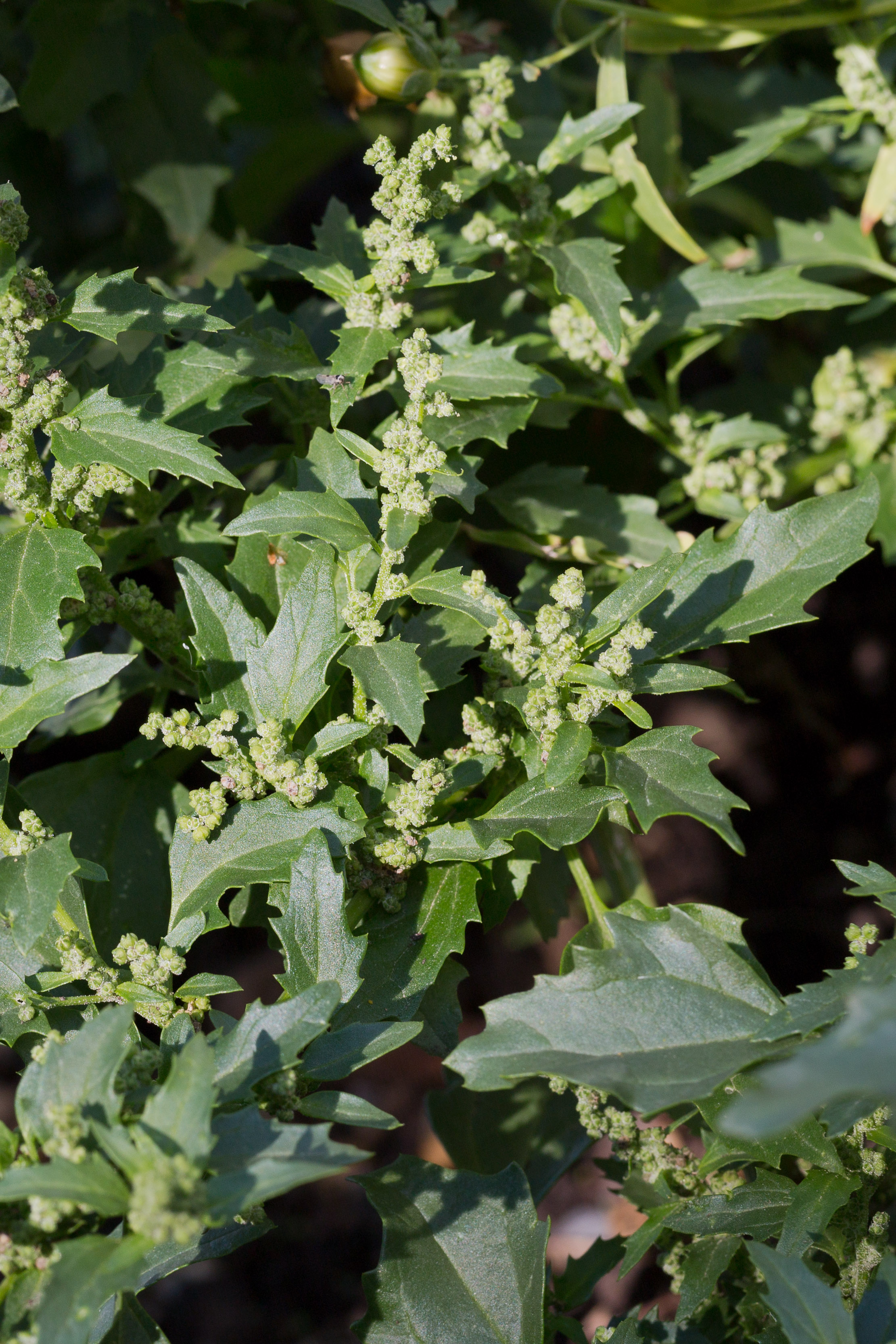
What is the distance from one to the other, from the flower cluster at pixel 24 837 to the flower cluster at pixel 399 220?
650 mm

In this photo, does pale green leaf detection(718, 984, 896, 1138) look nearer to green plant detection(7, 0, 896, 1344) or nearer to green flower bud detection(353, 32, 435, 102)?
green plant detection(7, 0, 896, 1344)

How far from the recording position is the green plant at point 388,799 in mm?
934

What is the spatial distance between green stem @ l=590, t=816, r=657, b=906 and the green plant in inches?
1.0

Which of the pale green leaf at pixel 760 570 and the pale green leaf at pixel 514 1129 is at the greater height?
the pale green leaf at pixel 760 570

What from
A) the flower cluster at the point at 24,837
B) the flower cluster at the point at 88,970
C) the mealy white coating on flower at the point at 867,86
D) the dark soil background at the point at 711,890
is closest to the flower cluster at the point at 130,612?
the flower cluster at the point at 24,837

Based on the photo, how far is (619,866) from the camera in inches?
65.9

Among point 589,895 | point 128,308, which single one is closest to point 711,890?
point 589,895

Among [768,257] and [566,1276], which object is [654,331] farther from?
[566,1276]

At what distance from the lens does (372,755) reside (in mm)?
1140

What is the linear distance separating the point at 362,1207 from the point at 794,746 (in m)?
1.51

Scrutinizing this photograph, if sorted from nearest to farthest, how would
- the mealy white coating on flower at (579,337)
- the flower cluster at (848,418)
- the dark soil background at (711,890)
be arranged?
the mealy white coating on flower at (579,337) → the flower cluster at (848,418) → the dark soil background at (711,890)

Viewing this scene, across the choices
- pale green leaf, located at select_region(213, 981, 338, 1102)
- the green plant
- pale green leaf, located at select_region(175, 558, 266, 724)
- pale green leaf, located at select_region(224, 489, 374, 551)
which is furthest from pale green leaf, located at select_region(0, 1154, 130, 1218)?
pale green leaf, located at select_region(224, 489, 374, 551)

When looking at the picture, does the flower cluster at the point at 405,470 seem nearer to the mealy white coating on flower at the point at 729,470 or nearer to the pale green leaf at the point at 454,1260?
the pale green leaf at the point at 454,1260

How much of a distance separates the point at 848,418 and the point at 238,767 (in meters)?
1.21
